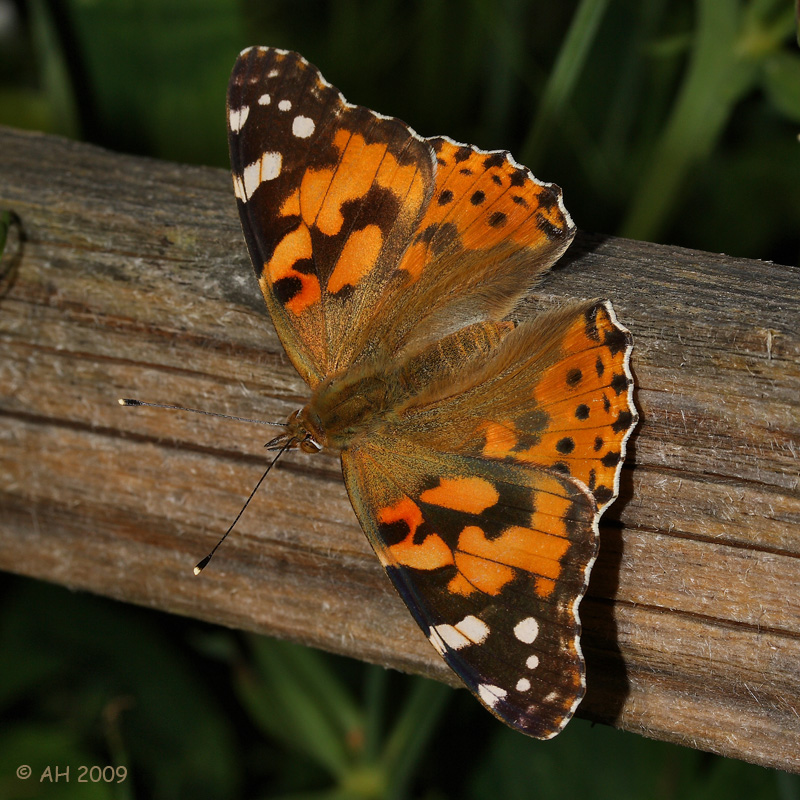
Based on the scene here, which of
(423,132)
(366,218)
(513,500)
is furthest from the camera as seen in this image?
(423,132)

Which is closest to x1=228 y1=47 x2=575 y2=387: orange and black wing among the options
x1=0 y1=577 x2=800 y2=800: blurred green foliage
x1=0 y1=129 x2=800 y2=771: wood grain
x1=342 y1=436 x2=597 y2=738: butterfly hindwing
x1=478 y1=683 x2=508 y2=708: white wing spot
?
x1=0 y1=129 x2=800 y2=771: wood grain

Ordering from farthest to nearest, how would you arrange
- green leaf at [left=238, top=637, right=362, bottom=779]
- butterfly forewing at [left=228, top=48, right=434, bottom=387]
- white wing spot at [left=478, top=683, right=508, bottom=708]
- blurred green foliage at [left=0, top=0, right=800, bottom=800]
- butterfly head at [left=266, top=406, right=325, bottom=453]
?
green leaf at [left=238, top=637, right=362, bottom=779] < blurred green foliage at [left=0, top=0, right=800, bottom=800] < butterfly forewing at [left=228, top=48, right=434, bottom=387] < butterfly head at [left=266, top=406, right=325, bottom=453] < white wing spot at [left=478, top=683, right=508, bottom=708]

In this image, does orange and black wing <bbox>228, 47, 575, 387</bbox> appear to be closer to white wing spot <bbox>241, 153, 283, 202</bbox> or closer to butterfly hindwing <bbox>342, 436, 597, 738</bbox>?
white wing spot <bbox>241, 153, 283, 202</bbox>

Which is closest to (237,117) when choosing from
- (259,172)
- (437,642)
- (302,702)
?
(259,172)

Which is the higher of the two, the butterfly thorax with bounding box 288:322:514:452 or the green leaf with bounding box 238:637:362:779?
the butterfly thorax with bounding box 288:322:514:452

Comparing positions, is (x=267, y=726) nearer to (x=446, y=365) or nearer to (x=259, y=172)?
(x=446, y=365)

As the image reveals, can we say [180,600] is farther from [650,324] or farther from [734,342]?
[734,342]

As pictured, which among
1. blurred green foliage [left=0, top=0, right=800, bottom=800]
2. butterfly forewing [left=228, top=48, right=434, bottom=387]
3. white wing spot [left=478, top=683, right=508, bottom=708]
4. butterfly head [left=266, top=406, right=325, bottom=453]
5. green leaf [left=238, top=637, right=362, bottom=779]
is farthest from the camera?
green leaf [left=238, top=637, right=362, bottom=779]

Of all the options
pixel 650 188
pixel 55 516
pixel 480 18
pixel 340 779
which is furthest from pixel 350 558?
pixel 480 18

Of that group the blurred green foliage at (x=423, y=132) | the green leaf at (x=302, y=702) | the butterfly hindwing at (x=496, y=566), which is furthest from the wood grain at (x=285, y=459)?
the green leaf at (x=302, y=702)
